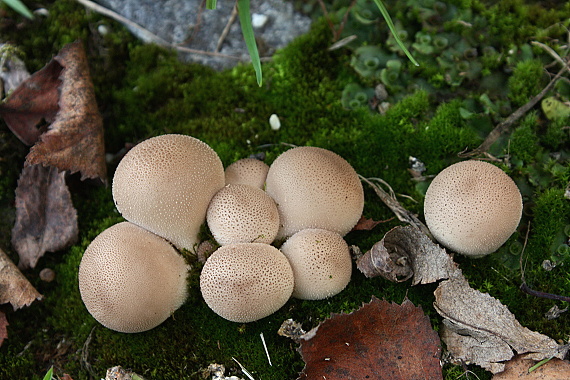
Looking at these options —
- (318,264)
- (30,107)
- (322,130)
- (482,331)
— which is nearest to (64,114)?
(30,107)

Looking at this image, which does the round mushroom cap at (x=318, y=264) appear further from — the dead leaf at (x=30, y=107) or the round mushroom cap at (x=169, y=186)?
the dead leaf at (x=30, y=107)

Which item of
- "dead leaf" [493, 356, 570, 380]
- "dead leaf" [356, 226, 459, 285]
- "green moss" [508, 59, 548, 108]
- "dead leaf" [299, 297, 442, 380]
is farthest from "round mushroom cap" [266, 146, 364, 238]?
"green moss" [508, 59, 548, 108]

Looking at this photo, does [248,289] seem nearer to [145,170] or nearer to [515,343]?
[145,170]

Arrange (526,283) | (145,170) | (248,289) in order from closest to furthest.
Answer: (248,289), (145,170), (526,283)

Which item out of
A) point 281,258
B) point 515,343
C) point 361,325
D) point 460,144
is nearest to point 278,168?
point 281,258

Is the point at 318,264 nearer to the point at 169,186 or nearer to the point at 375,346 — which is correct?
the point at 375,346

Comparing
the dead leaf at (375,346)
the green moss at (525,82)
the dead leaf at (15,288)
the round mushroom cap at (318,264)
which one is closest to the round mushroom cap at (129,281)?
the dead leaf at (15,288)
